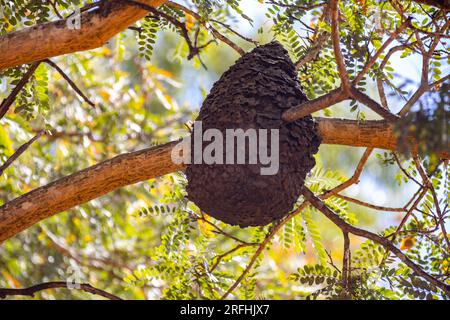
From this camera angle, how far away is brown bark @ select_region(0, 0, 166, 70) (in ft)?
5.85

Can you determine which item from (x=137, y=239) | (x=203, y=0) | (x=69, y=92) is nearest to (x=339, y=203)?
(x=203, y=0)

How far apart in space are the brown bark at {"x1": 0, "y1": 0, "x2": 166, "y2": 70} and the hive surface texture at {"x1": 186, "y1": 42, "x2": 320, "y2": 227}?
0.29 meters

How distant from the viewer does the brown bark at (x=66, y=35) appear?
1.78 m

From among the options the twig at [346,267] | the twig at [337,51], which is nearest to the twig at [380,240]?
the twig at [346,267]

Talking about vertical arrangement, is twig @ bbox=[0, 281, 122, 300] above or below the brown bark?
below

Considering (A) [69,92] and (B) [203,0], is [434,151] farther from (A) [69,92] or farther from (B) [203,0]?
(A) [69,92]

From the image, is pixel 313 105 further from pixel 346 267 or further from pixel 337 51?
pixel 346 267

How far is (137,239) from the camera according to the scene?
4.73 m

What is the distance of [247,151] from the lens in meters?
1.84

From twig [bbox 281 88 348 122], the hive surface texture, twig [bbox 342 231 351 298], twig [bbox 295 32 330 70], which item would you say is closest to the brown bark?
the hive surface texture

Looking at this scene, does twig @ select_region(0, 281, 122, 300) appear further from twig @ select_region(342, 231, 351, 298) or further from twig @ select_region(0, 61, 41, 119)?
twig @ select_region(342, 231, 351, 298)

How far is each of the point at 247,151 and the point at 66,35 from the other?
0.48 m

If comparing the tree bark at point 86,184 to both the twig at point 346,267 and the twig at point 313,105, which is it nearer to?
the twig at point 313,105

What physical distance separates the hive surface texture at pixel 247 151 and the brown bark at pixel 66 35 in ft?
0.95
